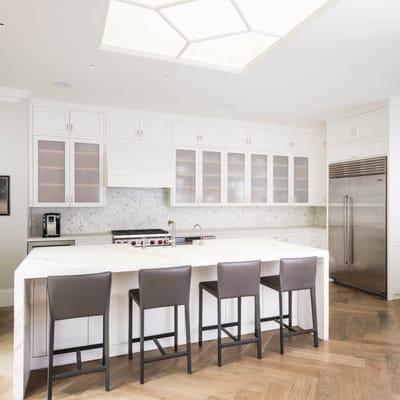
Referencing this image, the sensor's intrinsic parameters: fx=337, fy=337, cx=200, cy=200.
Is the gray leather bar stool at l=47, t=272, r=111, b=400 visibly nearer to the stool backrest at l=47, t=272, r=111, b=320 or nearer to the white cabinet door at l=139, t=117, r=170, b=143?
the stool backrest at l=47, t=272, r=111, b=320

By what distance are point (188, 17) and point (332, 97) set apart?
2.51 metres

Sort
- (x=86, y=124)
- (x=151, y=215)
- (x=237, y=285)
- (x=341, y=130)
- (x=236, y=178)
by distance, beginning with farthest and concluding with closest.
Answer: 1. (x=236, y=178)
2. (x=151, y=215)
3. (x=341, y=130)
4. (x=86, y=124)
5. (x=237, y=285)

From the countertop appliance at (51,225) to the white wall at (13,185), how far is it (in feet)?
1.16

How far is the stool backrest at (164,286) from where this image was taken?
252 centimetres

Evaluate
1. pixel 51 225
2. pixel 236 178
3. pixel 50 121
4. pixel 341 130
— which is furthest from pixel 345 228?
pixel 50 121

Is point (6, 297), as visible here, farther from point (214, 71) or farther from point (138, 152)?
point (214, 71)

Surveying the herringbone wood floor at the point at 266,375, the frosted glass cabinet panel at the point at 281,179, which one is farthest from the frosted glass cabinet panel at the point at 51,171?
the frosted glass cabinet panel at the point at 281,179

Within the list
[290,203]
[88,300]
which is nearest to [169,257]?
[88,300]

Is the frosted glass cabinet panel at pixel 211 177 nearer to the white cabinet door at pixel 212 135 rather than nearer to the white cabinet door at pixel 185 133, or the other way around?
the white cabinet door at pixel 212 135

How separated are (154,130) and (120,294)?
301 centimetres

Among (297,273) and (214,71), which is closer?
(297,273)

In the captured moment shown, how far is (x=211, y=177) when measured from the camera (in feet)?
18.5

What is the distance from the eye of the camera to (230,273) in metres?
2.79

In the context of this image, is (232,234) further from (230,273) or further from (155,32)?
(155,32)
